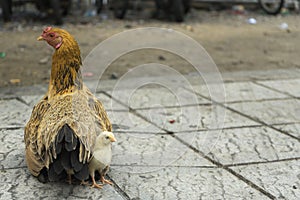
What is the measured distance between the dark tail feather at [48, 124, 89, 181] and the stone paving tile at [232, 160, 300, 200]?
1105 mm

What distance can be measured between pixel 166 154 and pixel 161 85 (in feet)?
6.15

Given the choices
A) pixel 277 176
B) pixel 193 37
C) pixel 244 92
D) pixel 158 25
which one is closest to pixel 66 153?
pixel 277 176

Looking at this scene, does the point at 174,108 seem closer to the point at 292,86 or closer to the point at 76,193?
the point at 292,86

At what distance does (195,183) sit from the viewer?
123 inches

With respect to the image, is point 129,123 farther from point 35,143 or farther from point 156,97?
point 35,143

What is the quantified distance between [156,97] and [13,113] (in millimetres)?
1343

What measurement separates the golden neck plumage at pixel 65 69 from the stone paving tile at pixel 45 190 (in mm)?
547

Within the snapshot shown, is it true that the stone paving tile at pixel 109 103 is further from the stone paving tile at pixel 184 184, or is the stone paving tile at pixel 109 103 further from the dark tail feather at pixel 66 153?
the dark tail feather at pixel 66 153

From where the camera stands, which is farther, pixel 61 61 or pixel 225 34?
pixel 225 34

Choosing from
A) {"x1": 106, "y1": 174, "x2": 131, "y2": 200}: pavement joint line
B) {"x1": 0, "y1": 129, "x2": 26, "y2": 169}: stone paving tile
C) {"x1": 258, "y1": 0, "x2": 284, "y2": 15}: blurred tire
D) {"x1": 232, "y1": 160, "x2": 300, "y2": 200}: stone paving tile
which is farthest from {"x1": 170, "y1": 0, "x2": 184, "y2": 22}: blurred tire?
{"x1": 106, "y1": 174, "x2": 131, "y2": 200}: pavement joint line

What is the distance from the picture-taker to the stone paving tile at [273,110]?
441 centimetres

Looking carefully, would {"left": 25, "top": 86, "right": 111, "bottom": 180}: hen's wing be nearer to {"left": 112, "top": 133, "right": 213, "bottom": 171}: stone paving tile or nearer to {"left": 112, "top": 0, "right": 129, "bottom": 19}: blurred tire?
{"left": 112, "top": 133, "right": 213, "bottom": 171}: stone paving tile

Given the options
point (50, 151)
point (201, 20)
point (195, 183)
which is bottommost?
point (201, 20)

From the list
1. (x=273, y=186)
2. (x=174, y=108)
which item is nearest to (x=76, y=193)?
(x=273, y=186)
